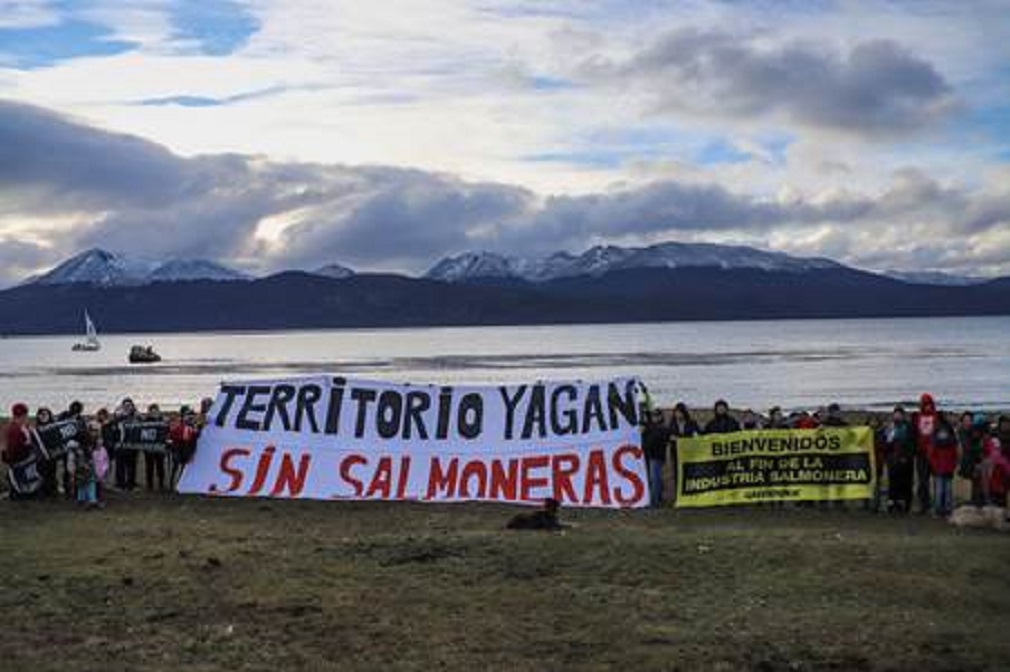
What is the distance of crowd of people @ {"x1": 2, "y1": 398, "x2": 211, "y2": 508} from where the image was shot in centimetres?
2309

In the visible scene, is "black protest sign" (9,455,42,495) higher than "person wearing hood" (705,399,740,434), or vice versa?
"person wearing hood" (705,399,740,434)

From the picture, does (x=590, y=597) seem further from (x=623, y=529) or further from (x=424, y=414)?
(x=424, y=414)

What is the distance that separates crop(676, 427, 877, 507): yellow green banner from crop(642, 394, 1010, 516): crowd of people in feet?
0.96

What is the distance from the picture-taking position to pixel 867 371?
111 metres

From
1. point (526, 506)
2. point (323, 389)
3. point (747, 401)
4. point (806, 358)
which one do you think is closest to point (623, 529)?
point (526, 506)

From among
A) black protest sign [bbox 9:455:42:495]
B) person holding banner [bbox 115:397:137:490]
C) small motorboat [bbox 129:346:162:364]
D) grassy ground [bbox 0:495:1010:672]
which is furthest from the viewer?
small motorboat [bbox 129:346:162:364]

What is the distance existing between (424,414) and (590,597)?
32.8ft

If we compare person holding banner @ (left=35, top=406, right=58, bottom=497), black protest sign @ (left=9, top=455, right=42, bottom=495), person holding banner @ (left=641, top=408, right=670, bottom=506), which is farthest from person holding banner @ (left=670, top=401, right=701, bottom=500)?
black protest sign @ (left=9, top=455, right=42, bottom=495)

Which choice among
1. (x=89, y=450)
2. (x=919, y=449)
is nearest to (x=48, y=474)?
(x=89, y=450)

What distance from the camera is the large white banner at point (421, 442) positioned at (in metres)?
23.6

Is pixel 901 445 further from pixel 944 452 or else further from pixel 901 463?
pixel 944 452

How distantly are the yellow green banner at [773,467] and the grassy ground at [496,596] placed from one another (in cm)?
228

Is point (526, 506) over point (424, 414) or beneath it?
beneath

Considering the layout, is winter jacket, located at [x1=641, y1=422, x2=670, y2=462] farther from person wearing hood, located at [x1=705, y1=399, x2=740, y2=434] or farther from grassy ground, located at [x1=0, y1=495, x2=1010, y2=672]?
grassy ground, located at [x1=0, y1=495, x2=1010, y2=672]
